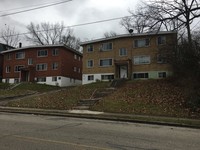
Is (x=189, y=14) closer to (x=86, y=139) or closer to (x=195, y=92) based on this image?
(x=195, y=92)

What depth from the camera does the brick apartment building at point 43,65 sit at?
50.4 m

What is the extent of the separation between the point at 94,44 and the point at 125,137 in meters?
38.7

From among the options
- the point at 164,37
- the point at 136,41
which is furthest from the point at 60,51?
the point at 164,37

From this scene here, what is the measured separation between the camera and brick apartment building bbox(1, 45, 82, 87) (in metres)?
50.4

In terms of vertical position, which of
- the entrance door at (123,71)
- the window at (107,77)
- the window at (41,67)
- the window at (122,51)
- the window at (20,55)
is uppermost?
the window at (20,55)

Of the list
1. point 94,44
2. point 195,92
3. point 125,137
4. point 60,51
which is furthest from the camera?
point 60,51

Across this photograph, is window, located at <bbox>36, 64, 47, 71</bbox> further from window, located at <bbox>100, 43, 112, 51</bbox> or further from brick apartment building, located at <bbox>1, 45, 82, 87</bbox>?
window, located at <bbox>100, 43, 112, 51</bbox>

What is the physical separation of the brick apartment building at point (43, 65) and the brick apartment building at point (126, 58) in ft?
19.0

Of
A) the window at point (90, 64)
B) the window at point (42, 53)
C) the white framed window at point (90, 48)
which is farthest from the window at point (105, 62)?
the window at point (42, 53)

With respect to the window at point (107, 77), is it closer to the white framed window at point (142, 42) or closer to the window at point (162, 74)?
the white framed window at point (142, 42)

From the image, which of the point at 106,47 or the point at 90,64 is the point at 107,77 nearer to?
the point at 90,64

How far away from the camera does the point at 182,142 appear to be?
8.36 m

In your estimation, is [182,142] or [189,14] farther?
[189,14]

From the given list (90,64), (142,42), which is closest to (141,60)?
(142,42)
